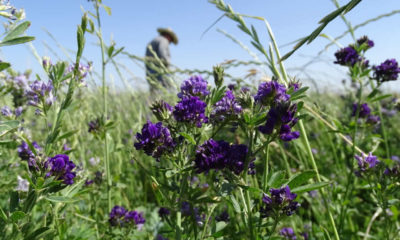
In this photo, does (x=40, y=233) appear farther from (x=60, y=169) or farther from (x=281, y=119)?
(x=281, y=119)

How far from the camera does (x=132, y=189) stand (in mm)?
3131

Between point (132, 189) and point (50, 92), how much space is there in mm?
1686

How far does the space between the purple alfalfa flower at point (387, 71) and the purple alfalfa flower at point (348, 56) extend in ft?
0.52

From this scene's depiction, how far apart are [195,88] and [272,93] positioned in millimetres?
322

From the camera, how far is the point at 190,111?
114 centimetres

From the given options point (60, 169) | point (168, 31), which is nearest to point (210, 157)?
point (60, 169)

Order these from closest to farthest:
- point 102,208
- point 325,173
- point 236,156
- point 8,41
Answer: point 8,41 < point 236,156 < point 102,208 < point 325,173

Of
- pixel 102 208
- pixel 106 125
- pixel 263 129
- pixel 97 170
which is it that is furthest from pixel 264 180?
pixel 102 208

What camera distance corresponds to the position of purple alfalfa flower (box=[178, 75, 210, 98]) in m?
1.28

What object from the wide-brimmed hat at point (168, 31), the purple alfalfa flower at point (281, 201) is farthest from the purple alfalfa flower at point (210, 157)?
the wide-brimmed hat at point (168, 31)

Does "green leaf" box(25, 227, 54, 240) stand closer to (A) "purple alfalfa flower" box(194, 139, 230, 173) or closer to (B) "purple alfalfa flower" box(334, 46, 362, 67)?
(A) "purple alfalfa flower" box(194, 139, 230, 173)

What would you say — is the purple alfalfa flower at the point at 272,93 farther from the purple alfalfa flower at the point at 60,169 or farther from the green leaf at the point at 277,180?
the purple alfalfa flower at the point at 60,169

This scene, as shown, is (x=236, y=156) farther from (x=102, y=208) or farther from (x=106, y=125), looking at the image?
(x=102, y=208)

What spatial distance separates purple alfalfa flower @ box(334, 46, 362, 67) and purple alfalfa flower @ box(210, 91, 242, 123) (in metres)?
1.35
